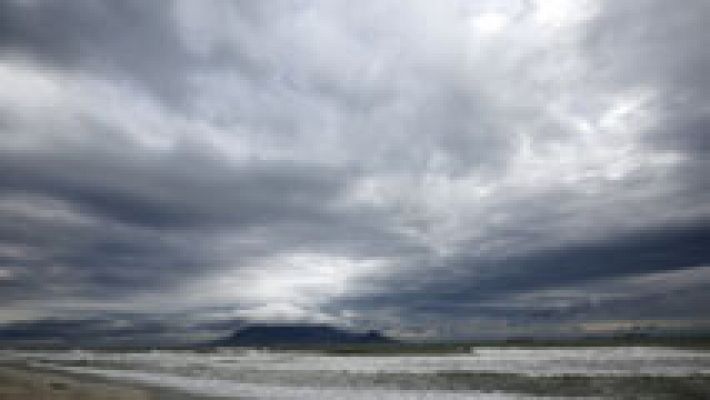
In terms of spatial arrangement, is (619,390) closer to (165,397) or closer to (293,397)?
(293,397)

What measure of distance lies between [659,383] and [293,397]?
34.7 metres

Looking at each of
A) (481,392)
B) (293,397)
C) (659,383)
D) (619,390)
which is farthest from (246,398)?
(659,383)

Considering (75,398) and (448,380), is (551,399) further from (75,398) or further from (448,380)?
(75,398)

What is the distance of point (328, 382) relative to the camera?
64125 mm

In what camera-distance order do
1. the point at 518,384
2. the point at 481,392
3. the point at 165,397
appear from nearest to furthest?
the point at 165,397 < the point at 481,392 < the point at 518,384

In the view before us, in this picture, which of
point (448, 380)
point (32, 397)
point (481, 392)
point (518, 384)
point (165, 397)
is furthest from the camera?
point (448, 380)

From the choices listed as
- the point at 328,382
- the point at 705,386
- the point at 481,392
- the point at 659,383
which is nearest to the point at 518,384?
the point at 481,392

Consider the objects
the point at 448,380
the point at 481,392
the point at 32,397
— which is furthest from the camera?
the point at 448,380

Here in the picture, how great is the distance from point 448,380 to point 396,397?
17485mm

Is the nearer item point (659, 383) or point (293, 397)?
Answer: point (293, 397)

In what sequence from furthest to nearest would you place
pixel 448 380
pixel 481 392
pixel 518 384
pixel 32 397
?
pixel 448 380 → pixel 518 384 → pixel 481 392 → pixel 32 397

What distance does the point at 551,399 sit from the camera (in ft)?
142

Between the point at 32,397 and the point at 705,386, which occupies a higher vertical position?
the point at 32,397

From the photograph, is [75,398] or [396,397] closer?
[75,398]
